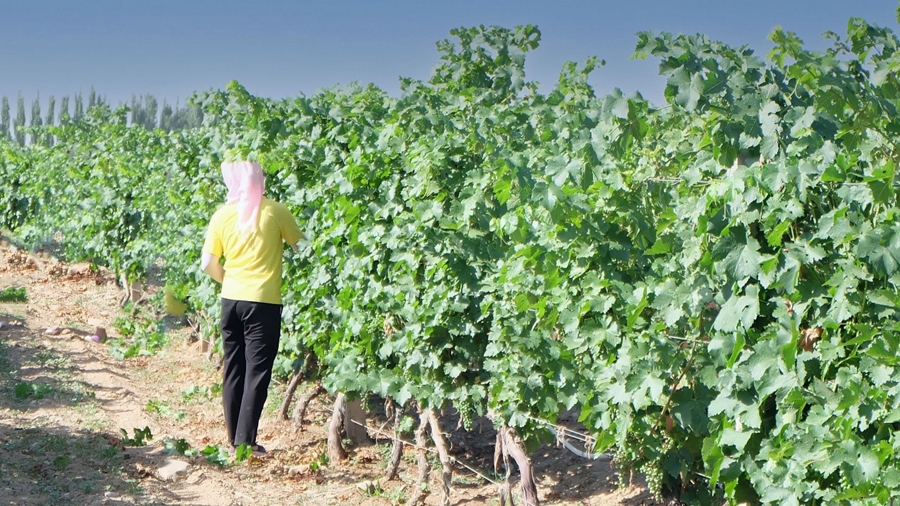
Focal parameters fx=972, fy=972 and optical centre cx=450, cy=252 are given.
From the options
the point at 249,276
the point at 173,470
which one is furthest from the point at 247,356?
the point at 173,470

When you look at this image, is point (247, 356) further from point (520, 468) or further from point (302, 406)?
point (520, 468)

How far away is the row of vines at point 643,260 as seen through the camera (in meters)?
2.60

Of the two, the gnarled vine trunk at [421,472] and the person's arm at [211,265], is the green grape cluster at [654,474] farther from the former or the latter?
the person's arm at [211,265]

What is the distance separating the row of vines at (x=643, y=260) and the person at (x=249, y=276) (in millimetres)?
349

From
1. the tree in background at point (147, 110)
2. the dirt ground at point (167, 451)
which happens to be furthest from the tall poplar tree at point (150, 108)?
the dirt ground at point (167, 451)

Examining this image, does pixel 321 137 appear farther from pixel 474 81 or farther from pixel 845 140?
pixel 845 140

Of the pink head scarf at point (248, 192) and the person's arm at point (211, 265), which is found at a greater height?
the pink head scarf at point (248, 192)

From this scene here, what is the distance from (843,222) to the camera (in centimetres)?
254

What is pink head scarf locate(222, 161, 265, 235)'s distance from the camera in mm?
5020

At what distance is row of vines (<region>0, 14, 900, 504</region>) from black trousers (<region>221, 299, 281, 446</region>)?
36 centimetres

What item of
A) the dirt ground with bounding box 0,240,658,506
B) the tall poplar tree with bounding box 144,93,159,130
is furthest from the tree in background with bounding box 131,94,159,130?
the dirt ground with bounding box 0,240,658,506

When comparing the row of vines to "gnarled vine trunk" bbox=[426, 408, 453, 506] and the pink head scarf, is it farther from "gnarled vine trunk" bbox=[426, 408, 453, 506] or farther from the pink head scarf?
the pink head scarf

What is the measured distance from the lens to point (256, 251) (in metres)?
5.02

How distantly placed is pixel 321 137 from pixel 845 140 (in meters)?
3.65
